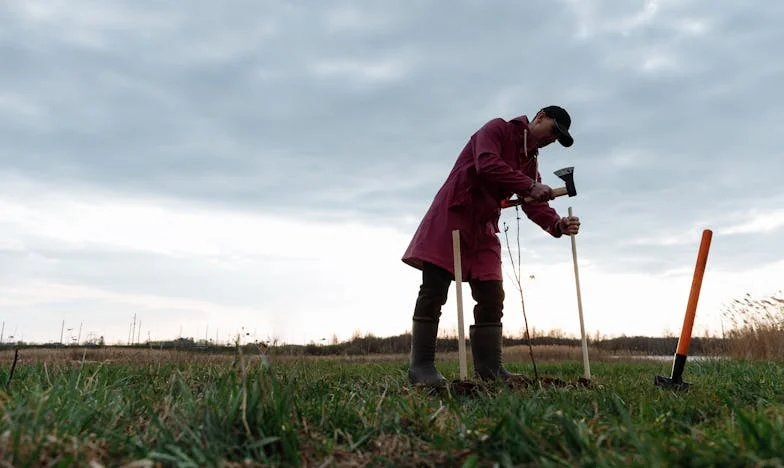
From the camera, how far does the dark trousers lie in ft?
15.5

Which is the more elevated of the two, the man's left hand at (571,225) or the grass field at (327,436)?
the man's left hand at (571,225)

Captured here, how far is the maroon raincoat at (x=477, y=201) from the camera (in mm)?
4582

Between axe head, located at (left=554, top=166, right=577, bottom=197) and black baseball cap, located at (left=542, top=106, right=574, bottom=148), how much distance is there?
0.82ft

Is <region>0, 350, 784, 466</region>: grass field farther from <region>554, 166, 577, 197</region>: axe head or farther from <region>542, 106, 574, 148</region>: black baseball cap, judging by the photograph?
<region>542, 106, 574, 148</region>: black baseball cap

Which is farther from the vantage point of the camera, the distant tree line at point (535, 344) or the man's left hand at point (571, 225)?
the distant tree line at point (535, 344)

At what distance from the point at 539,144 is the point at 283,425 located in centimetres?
382

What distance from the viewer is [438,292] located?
472 cm

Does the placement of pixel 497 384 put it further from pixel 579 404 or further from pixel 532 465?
pixel 532 465

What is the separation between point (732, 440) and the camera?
1856mm

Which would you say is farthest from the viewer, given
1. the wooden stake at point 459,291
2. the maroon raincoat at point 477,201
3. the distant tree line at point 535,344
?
the distant tree line at point 535,344

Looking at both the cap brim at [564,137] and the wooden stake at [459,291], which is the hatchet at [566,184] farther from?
the wooden stake at [459,291]

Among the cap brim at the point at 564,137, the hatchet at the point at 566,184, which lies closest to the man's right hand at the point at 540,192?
the hatchet at the point at 566,184

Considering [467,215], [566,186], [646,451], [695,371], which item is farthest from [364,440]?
[695,371]

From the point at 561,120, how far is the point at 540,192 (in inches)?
32.4
